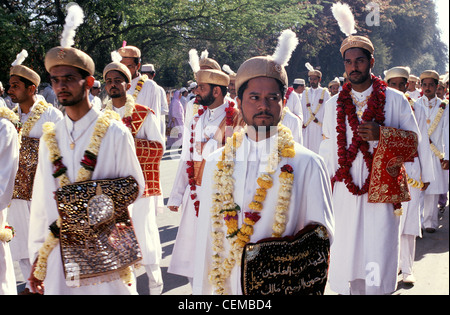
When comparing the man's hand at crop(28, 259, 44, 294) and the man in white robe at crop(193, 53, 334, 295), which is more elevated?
the man in white robe at crop(193, 53, 334, 295)

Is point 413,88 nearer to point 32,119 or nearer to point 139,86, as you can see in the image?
point 139,86

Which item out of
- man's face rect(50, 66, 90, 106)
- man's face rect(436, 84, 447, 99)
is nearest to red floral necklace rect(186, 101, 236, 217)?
man's face rect(50, 66, 90, 106)

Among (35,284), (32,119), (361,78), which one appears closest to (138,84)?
(32,119)

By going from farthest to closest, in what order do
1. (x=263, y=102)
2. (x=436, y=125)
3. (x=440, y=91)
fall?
(x=440, y=91), (x=436, y=125), (x=263, y=102)

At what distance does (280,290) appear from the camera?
255 centimetres

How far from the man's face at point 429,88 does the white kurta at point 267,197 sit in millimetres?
6234

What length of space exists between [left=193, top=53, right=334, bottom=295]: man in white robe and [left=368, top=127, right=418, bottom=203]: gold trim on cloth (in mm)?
1794

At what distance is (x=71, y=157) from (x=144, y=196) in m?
2.03

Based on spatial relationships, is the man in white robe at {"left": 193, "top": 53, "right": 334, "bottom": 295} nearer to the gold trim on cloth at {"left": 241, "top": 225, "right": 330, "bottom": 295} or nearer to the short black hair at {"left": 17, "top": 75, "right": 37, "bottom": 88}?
the gold trim on cloth at {"left": 241, "top": 225, "right": 330, "bottom": 295}

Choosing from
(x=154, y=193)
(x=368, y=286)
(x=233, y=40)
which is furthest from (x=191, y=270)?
(x=233, y=40)

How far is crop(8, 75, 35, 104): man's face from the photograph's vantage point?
566 centimetres

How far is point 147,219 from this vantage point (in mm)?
5430

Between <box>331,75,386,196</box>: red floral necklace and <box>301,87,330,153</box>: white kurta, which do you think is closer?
<box>331,75,386,196</box>: red floral necklace

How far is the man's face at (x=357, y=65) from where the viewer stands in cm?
462
